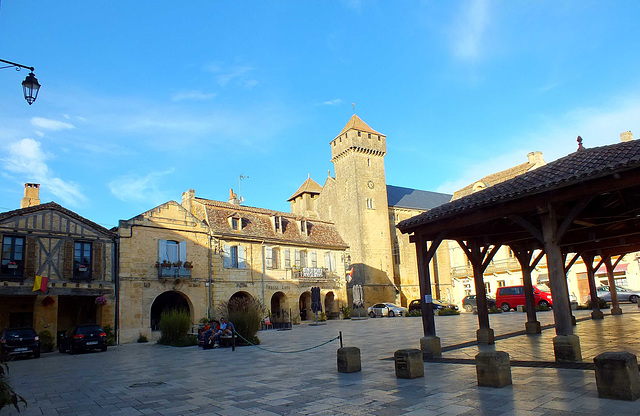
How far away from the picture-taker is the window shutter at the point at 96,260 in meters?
22.9

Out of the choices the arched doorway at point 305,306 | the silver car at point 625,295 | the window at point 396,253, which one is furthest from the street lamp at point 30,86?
the window at point 396,253

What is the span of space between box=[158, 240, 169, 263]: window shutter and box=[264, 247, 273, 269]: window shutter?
7169 mm

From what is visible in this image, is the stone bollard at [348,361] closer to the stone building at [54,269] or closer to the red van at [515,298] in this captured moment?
the stone building at [54,269]

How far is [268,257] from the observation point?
1237 inches

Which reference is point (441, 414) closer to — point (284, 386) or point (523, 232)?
point (284, 386)

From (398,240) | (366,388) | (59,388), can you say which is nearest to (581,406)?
(366,388)

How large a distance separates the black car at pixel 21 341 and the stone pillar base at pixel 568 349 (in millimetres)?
17800

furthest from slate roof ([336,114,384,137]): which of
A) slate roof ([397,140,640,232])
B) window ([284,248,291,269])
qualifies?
slate roof ([397,140,640,232])

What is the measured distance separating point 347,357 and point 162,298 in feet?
69.3

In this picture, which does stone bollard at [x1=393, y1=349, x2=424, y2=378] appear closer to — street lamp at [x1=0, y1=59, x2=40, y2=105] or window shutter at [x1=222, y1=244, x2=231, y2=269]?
street lamp at [x1=0, y1=59, x2=40, y2=105]

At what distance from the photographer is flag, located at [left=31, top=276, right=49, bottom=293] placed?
20.5 metres

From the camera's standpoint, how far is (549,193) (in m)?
8.70

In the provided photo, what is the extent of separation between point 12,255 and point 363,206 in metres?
27.1

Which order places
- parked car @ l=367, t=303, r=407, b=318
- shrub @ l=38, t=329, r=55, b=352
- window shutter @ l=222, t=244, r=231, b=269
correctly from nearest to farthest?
shrub @ l=38, t=329, r=55, b=352 < window shutter @ l=222, t=244, r=231, b=269 < parked car @ l=367, t=303, r=407, b=318
